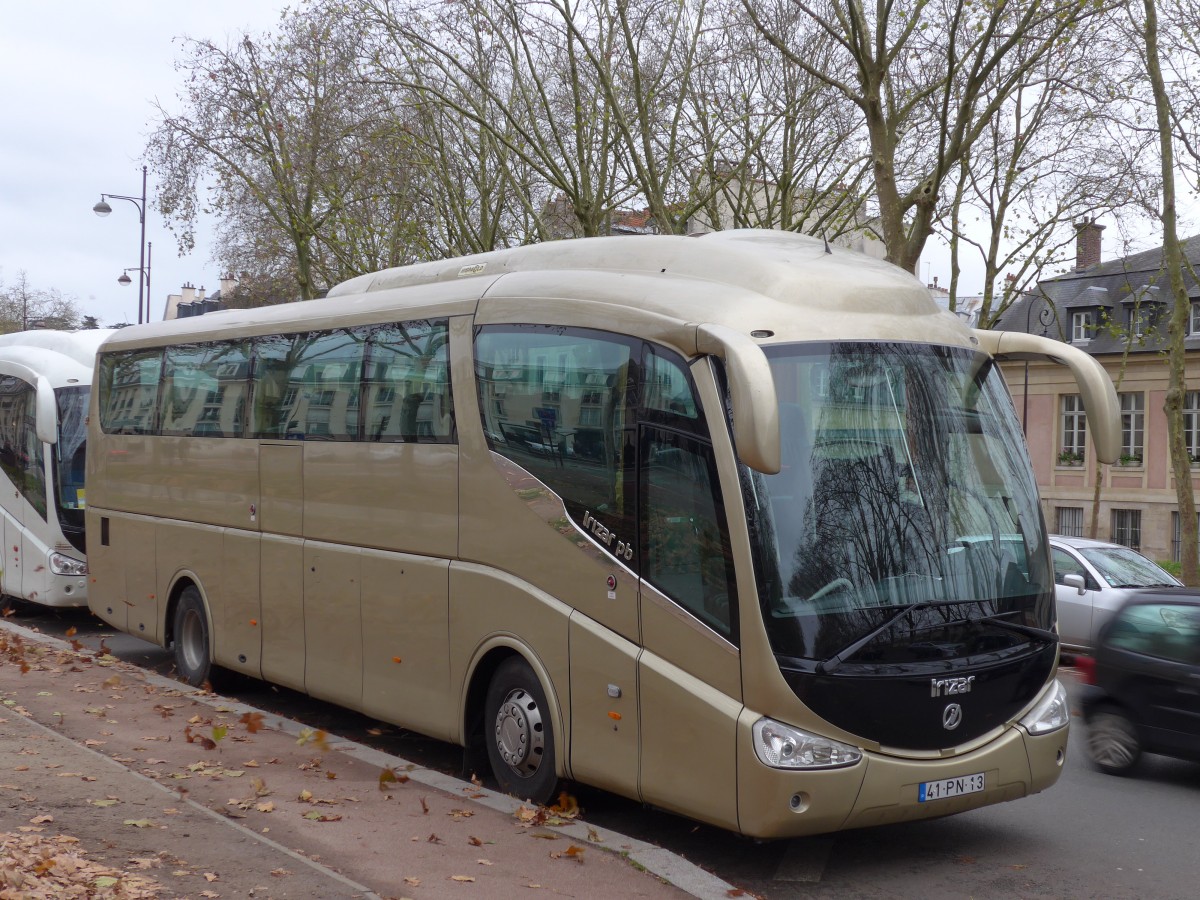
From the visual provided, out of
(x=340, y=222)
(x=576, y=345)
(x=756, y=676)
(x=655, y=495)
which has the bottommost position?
(x=756, y=676)

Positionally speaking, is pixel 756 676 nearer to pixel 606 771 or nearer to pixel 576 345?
pixel 606 771

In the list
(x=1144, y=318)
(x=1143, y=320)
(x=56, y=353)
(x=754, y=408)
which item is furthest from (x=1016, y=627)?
(x=1143, y=320)

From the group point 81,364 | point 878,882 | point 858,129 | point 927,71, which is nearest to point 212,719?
point 878,882

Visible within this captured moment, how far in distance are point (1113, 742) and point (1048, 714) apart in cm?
283

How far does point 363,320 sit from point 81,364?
348 inches

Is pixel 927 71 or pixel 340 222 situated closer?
pixel 927 71

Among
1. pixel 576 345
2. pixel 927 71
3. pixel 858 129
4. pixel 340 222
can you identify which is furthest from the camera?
pixel 340 222

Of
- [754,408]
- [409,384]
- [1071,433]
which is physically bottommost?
[754,408]

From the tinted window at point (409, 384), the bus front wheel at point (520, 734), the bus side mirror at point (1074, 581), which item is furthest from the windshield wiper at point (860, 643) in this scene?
the bus side mirror at point (1074, 581)

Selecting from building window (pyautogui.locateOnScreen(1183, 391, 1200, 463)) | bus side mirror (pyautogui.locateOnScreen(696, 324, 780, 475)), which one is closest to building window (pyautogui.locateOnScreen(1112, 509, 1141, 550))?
building window (pyautogui.locateOnScreen(1183, 391, 1200, 463))

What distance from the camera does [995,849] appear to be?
748 cm

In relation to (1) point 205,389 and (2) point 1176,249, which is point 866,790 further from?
(2) point 1176,249

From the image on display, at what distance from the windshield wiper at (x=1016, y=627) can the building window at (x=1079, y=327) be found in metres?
45.5

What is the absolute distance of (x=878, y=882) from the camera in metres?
6.84
